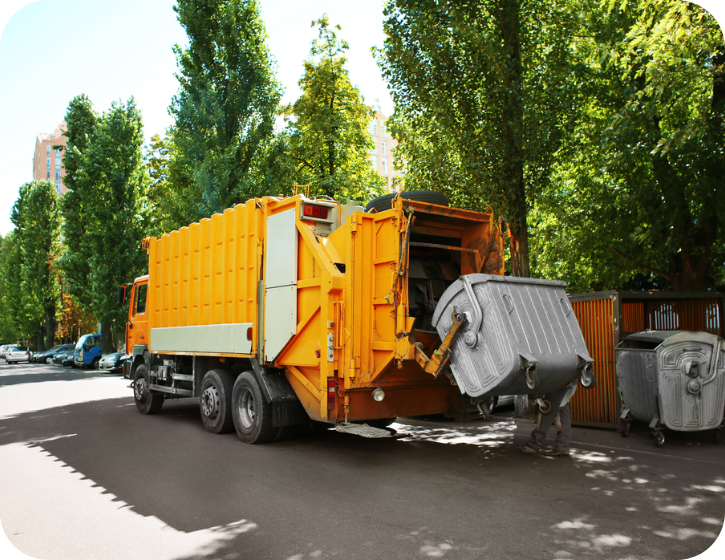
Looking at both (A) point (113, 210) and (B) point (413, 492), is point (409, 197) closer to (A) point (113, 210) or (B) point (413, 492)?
(B) point (413, 492)

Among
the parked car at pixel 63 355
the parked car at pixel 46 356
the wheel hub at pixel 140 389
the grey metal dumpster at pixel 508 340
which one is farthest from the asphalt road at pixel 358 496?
the parked car at pixel 46 356

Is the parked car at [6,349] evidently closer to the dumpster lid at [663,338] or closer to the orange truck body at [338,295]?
the orange truck body at [338,295]

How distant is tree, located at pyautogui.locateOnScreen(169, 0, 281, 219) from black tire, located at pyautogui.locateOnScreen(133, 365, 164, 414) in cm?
941

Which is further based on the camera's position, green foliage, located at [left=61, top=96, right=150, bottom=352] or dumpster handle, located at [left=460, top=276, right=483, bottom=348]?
green foliage, located at [left=61, top=96, right=150, bottom=352]

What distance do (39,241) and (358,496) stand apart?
50343 mm

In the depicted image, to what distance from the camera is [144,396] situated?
11.7 m

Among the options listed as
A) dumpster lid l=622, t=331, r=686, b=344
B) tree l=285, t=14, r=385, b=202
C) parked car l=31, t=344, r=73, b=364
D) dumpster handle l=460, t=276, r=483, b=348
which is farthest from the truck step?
parked car l=31, t=344, r=73, b=364

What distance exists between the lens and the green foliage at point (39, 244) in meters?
47.3

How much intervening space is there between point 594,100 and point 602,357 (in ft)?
25.4

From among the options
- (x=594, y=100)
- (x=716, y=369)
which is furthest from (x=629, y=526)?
(x=594, y=100)

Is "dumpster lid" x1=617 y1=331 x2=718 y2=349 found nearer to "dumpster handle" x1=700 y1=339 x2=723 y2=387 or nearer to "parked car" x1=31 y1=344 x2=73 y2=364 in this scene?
"dumpster handle" x1=700 y1=339 x2=723 y2=387

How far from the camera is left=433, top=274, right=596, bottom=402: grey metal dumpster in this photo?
5.70m

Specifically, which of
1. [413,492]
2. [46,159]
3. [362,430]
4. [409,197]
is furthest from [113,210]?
[46,159]

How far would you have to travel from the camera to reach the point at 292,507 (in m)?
5.21
